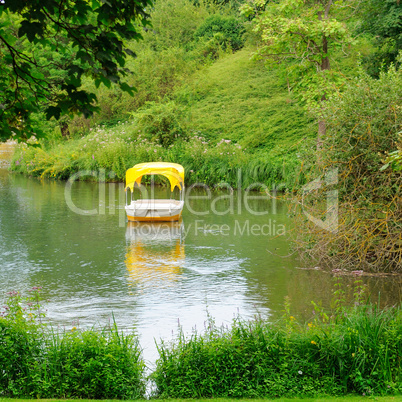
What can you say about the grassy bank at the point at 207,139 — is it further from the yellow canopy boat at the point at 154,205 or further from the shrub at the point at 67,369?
the shrub at the point at 67,369

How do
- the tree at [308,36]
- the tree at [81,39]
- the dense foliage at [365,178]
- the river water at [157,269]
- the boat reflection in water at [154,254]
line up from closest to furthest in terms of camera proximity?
the tree at [81,39], the river water at [157,269], the dense foliage at [365,178], the boat reflection in water at [154,254], the tree at [308,36]

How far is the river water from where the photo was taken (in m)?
9.64

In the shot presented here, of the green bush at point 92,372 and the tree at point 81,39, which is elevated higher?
the tree at point 81,39

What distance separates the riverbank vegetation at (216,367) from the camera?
229 inches

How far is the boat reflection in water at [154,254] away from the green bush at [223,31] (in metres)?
30.3

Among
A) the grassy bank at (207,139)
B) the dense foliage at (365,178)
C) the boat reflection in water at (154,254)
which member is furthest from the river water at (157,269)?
the grassy bank at (207,139)

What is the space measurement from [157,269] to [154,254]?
1504 millimetres

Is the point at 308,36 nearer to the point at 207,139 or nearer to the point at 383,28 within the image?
the point at 383,28

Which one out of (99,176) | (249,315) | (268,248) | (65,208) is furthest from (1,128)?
(99,176)

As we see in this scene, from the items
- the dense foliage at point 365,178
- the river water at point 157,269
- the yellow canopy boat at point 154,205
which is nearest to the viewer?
the river water at point 157,269

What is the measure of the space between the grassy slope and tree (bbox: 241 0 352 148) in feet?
17.4

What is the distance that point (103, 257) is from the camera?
13.7 m

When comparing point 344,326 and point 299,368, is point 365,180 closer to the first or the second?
point 344,326

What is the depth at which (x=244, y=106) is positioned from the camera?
34.0 m
